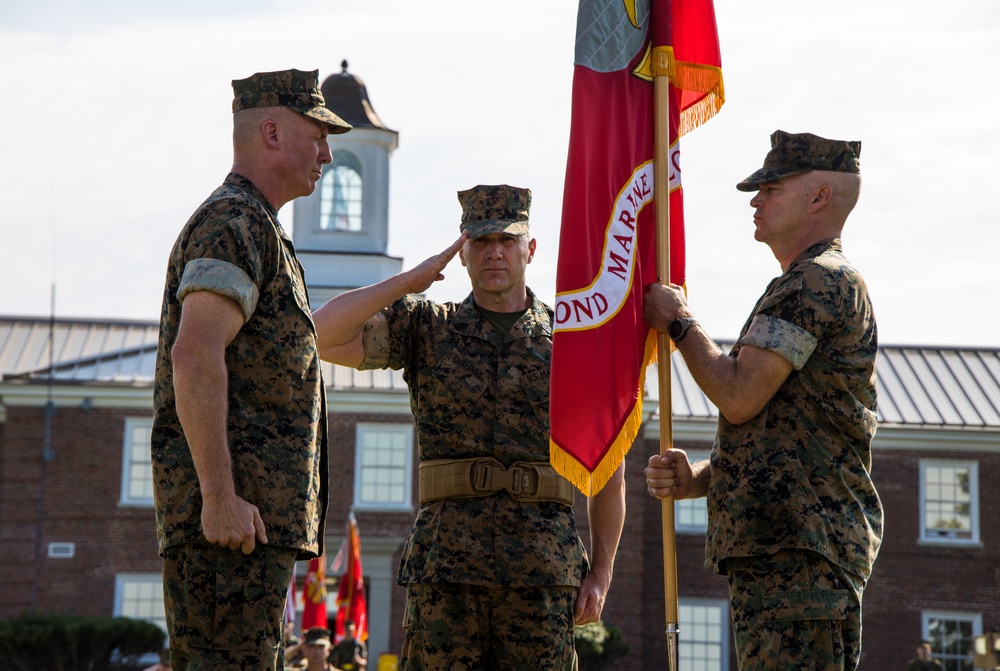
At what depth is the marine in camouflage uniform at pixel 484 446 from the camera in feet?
17.2

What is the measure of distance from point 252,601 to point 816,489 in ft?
6.19

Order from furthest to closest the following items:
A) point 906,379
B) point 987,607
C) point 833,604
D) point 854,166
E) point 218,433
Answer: point 906,379
point 987,607
point 854,166
point 833,604
point 218,433

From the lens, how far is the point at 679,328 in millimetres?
5047

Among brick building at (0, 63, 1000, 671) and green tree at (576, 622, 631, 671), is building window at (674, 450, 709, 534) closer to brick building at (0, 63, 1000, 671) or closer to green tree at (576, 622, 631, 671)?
brick building at (0, 63, 1000, 671)

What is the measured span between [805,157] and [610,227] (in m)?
0.91

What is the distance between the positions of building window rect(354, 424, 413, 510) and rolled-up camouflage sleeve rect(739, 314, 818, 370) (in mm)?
24159

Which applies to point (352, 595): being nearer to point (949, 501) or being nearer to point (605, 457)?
point (949, 501)

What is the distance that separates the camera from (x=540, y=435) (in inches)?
217

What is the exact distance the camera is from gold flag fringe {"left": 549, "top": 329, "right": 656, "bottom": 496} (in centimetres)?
529

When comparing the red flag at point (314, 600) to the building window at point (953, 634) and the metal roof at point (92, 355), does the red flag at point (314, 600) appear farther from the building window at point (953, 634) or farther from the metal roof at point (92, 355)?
the building window at point (953, 634)

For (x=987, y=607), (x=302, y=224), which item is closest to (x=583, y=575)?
(x=987, y=607)

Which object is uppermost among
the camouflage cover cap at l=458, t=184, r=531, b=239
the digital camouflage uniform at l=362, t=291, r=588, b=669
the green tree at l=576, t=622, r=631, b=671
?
the camouflage cover cap at l=458, t=184, r=531, b=239

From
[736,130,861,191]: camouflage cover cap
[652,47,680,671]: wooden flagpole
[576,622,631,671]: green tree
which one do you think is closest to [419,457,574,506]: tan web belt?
[652,47,680,671]: wooden flagpole

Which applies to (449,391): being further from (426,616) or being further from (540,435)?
(426,616)
